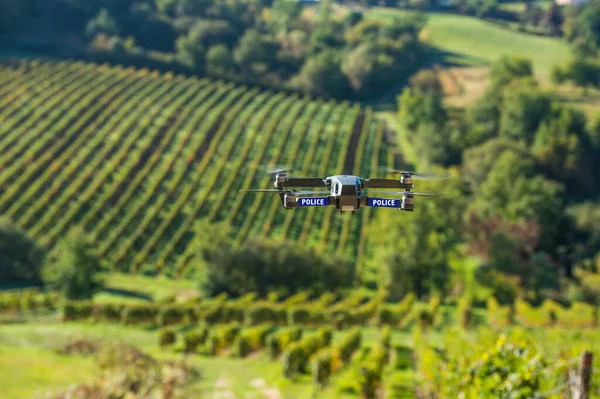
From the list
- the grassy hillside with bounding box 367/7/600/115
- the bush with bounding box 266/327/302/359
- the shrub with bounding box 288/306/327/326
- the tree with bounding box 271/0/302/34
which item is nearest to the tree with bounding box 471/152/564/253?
the shrub with bounding box 288/306/327/326

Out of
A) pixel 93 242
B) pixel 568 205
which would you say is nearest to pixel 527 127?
pixel 568 205

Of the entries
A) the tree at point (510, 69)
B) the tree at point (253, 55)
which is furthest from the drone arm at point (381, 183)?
the tree at point (253, 55)

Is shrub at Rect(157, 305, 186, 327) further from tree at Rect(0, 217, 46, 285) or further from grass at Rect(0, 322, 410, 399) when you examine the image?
tree at Rect(0, 217, 46, 285)

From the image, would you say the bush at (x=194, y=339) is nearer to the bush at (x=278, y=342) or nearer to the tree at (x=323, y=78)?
the bush at (x=278, y=342)

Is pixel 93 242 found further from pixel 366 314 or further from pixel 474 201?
pixel 474 201

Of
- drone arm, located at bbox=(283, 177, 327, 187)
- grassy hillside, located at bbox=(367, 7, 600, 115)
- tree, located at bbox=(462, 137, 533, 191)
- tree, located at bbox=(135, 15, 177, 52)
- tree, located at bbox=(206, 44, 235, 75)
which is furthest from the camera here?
tree, located at bbox=(135, 15, 177, 52)

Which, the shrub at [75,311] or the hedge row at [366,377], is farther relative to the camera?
the shrub at [75,311]

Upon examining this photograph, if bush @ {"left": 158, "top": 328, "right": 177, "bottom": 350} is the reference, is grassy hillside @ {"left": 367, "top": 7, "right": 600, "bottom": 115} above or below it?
above
